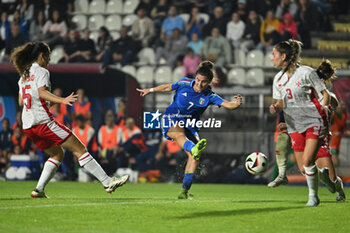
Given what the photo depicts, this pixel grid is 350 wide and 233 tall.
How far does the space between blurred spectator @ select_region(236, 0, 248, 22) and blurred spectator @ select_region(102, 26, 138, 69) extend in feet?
9.75

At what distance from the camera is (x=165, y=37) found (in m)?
17.9

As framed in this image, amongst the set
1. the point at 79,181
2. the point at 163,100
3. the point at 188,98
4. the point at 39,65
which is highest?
the point at 39,65

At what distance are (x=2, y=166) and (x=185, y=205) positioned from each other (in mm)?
8809

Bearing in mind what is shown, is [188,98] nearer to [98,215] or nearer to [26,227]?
[98,215]

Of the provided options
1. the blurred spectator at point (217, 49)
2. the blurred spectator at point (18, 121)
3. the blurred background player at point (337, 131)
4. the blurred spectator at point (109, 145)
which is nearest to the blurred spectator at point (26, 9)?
the blurred spectator at point (18, 121)


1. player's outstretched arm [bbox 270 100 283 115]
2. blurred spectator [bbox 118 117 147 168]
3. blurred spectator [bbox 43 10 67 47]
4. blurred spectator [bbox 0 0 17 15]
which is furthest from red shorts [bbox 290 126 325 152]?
blurred spectator [bbox 0 0 17 15]

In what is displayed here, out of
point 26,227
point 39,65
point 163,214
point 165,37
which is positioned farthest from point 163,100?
point 26,227

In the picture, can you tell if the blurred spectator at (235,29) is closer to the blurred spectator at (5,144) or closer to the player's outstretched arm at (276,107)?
the blurred spectator at (5,144)

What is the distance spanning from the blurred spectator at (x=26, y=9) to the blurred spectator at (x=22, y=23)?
97 mm

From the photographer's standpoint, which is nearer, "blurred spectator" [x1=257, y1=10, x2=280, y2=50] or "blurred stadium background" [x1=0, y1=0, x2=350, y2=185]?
"blurred stadium background" [x1=0, y1=0, x2=350, y2=185]

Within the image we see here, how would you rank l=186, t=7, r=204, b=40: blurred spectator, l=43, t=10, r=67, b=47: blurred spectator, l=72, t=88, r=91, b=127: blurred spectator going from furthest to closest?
l=43, t=10, r=67, b=47: blurred spectator, l=186, t=7, r=204, b=40: blurred spectator, l=72, t=88, r=91, b=127: blurred spectator

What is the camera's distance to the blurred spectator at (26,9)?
19.4 meters

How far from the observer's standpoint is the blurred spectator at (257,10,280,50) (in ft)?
56.4

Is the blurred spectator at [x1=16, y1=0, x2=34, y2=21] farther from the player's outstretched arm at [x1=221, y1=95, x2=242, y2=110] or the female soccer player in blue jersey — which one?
the player's outstretched arm at [x1=221, y1=95, x2=242, y2=110]
